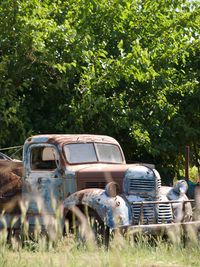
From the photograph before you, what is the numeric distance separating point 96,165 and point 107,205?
1356 millimetres

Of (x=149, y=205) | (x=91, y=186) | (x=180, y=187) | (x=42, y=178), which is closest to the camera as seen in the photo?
(x=149, y=205)

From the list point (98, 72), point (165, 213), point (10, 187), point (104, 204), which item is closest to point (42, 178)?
point (10, 187)

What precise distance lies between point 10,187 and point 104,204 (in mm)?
2408

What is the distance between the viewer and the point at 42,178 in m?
8.43

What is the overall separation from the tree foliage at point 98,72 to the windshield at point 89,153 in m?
3.51

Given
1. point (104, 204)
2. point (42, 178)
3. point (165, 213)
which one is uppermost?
point (42, 178)

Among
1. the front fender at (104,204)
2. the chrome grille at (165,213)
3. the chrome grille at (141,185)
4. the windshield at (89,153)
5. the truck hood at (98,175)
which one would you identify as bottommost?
the chrome grille at (165,213)

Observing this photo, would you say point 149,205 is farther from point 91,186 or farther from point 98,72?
point 98,72

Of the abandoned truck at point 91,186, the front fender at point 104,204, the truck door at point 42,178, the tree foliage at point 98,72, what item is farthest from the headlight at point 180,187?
the tree foliage at point 98,72

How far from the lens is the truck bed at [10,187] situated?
875 cm

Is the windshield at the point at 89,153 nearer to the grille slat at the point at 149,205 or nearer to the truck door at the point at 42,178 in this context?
the truck door at the point at 42,178

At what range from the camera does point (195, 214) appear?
9.86 m

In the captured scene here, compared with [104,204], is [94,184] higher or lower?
higher

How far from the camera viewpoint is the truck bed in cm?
875
